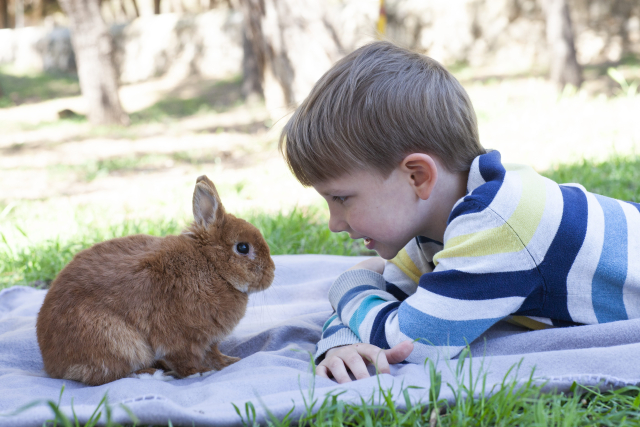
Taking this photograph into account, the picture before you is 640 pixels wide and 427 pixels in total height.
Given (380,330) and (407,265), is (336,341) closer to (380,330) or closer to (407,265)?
(380,330)

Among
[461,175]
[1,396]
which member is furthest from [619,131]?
[1,396]

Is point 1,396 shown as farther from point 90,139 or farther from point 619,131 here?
point 90,139

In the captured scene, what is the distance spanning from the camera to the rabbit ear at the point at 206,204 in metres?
2.03

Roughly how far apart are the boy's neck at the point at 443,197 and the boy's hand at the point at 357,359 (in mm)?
524

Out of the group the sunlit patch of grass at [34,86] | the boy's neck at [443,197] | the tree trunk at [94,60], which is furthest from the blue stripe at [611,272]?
the sunlit patch of grass at [34,86]

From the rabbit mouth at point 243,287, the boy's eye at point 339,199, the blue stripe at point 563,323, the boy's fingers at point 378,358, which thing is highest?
the boy's eye at point 339,199

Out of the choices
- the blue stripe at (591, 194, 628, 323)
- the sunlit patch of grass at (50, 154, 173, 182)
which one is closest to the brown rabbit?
the blue stripe at (591, 194, 628, 323)

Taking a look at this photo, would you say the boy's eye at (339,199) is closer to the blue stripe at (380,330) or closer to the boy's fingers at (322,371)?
the blue stripe at (380,330)

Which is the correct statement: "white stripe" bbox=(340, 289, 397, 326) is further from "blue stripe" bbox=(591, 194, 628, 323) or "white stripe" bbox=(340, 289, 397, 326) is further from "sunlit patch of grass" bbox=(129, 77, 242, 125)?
"sunlit patch of grass" bbox=(129, 77, 242, 125)

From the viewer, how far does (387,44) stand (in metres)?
2.23

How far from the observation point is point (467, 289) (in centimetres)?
175

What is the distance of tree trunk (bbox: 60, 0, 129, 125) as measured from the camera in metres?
8.77

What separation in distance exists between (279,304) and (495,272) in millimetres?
1352

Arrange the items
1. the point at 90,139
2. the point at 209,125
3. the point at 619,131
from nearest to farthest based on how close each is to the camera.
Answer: the point at 619,131 < the point at 90,139 < the point at 209,125
